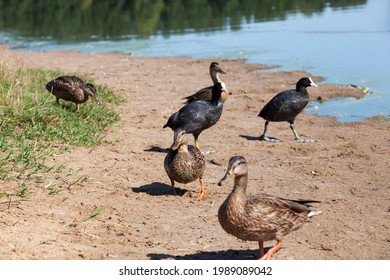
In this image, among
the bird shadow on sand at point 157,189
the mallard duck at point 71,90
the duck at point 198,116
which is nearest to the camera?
the bird shadow on sand at point 157,189

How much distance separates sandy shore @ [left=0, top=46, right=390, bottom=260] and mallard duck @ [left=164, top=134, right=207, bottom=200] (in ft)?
0.83

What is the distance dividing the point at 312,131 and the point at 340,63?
26.8 feet

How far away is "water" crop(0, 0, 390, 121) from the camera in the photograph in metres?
19.1

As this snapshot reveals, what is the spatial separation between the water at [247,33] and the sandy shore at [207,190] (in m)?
2.50

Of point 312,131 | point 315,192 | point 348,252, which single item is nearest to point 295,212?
point 348,252

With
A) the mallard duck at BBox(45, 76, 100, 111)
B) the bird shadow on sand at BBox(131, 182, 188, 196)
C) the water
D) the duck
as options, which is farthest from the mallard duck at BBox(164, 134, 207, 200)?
the water

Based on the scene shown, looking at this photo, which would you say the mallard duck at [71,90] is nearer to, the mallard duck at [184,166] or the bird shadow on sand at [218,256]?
the mallard duck at [184,166]

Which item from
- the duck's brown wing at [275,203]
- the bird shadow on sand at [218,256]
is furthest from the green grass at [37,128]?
the duck's brown wing at [275,203]

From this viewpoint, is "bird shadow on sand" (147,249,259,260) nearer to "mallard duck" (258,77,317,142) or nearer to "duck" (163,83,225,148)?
"duck" (163,83,225,148)

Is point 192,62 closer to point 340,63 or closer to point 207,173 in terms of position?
point 340,63

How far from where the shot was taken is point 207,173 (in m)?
9.97

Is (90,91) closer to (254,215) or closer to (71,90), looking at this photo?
(71,90)

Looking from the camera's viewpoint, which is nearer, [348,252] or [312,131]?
[348,252]

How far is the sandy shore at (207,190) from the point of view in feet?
21.9
